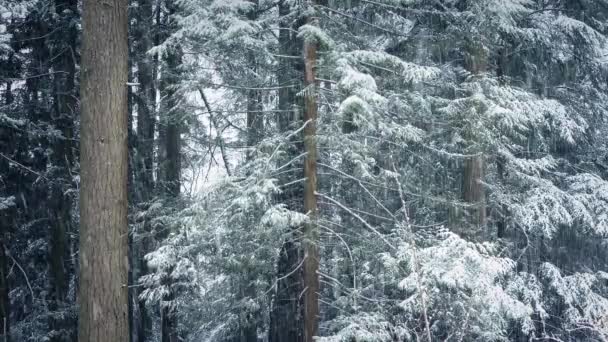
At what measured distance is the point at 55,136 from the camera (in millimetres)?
10562

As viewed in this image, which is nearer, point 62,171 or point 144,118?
point 62,171

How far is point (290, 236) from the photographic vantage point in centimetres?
813

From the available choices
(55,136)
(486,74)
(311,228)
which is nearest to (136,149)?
(55,136)

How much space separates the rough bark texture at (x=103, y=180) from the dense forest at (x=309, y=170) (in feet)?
0.07

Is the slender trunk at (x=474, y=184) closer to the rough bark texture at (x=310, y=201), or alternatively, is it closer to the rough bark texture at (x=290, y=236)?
the rough bark texture at (x=290, y=236)

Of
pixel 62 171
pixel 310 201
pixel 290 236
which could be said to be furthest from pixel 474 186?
pixel 62 171

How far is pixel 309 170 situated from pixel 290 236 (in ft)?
3.98

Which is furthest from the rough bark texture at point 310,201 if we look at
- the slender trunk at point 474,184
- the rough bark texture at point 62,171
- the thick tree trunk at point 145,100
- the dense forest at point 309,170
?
the rough bark texture at point 62,171

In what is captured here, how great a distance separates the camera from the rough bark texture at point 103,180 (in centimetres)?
500

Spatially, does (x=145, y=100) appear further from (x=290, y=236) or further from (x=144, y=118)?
(x=290, y=236)

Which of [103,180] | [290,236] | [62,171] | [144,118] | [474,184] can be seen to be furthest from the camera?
[144,118]

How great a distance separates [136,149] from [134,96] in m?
1.68

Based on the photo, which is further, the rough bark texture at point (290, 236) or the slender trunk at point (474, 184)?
the slender trunk at point (474, 184)

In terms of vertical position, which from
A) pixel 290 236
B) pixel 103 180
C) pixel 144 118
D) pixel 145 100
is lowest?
pixel 290 236
